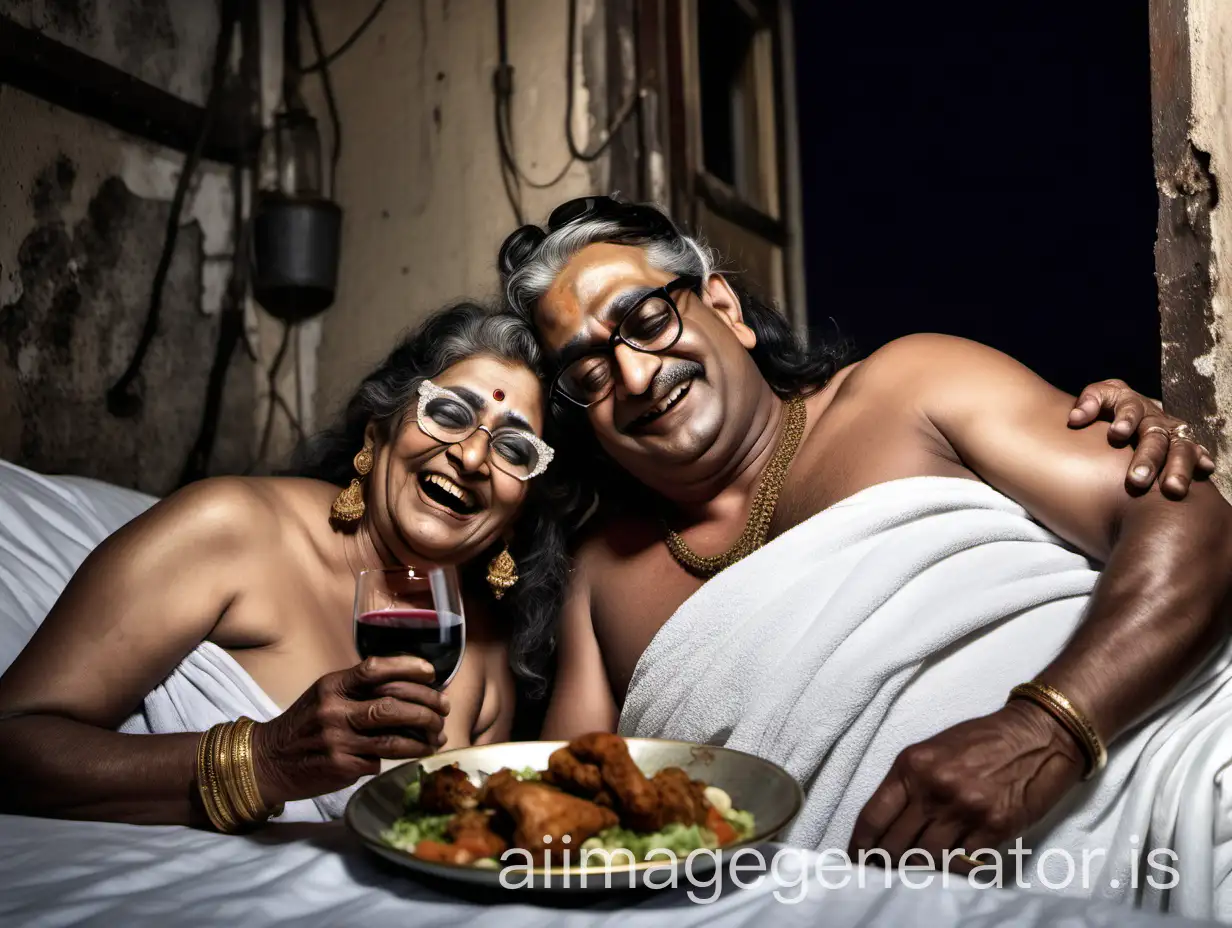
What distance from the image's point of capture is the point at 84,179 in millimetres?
3451

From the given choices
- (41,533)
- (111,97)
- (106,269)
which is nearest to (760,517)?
(41,533)

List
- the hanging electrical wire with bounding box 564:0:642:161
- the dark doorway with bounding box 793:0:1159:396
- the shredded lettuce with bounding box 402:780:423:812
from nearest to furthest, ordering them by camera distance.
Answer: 1. the shredded lettuce with bounding box 402:780:423:812
2. the hanging electrical wire with bounding box 564:0:642:161
3. the dark doorway with bounding box 793:0:1159:396

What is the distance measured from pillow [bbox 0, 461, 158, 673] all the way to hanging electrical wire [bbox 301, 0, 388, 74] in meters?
2.18

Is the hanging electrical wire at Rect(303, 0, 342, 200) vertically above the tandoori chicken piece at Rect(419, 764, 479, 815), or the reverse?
the hanging electrical wire at Rect(303, 0, 342, 200)

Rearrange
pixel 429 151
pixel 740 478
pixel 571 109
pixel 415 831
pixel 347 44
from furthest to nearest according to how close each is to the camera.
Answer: pixel 347 44 → pixel 429 151 → pixel 571 109 → pixel 740 478 → pixel 415 831

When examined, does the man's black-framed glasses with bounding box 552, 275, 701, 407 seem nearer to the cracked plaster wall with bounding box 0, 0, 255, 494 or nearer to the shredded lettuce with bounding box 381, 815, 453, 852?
the shredded lettuce with bounding box 381, 815, 453, 852

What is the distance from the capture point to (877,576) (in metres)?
1.89

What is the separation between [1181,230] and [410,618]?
1.85 metres

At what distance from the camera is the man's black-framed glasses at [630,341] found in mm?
2283

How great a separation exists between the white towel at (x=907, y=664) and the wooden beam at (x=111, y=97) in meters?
2.71

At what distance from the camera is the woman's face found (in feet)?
7.12

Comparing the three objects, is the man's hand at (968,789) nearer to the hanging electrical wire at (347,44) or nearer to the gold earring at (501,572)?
the gold earring at (501,572)

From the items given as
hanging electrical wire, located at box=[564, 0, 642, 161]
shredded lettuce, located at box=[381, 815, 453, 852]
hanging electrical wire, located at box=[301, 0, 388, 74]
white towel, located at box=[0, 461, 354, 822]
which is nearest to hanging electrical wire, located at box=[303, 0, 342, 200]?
hanging electrical wire, located at box=[301, 0, 388, 74]

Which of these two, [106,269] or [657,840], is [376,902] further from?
[106,269]
